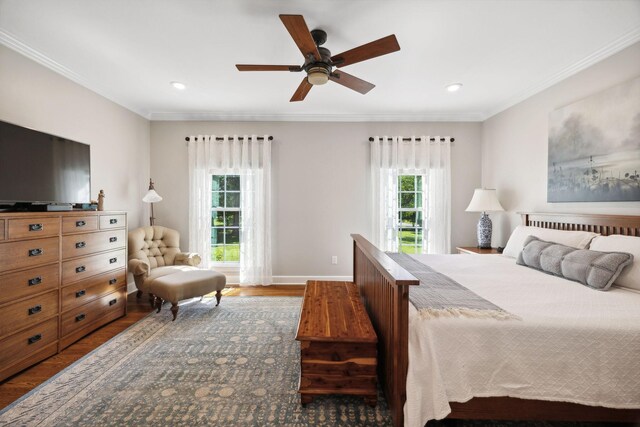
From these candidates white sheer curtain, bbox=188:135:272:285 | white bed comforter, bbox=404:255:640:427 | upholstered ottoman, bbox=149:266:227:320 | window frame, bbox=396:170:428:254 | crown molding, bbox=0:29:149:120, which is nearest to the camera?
white bed comforter, bbox=404:255:640:427

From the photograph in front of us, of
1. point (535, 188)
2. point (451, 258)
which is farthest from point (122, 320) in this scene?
point (535, 188)

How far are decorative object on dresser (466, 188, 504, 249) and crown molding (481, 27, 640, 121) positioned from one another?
3.98ft

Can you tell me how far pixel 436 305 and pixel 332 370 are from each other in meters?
0.73

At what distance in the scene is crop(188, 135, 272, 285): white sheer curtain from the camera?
402cm

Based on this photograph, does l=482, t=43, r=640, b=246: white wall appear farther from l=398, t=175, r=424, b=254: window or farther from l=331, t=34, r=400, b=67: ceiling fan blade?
l=331, t=34, r=400, b=67: ceiling fan blade

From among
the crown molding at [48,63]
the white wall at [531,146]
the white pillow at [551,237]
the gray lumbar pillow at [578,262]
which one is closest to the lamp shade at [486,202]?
the white wall at [531,146]

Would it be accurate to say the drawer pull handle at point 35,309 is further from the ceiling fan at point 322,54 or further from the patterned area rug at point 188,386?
the ceiling fan at point 322,54

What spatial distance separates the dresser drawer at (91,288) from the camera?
90.8 inches

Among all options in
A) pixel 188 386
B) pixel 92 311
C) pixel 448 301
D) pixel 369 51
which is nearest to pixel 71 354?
pixel 92 311

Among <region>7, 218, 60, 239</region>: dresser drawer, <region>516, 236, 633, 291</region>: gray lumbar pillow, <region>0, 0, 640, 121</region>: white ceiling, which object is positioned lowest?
<region>516, 236, 633, 291</region>: gray lumbar pillow

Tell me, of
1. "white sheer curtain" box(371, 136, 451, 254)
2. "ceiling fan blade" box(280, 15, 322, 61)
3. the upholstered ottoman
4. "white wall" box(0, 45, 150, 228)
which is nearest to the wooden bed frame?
"ceiling fan blade" box(280, 15, 322, 61)

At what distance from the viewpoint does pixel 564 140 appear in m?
2.70

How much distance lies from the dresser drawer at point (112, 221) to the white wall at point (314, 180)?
1.17m

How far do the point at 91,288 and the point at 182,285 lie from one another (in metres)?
0.79
